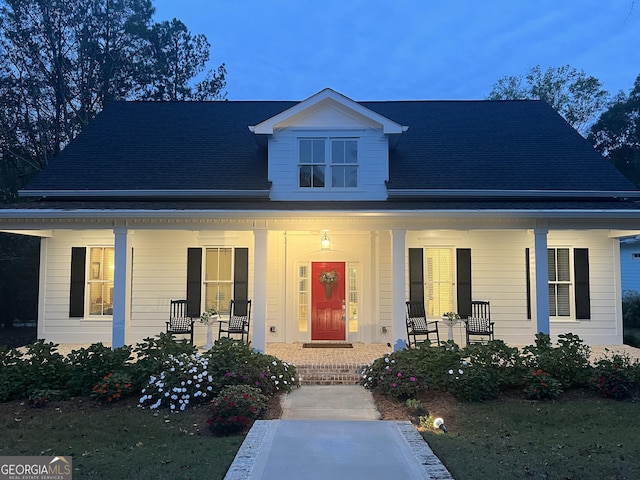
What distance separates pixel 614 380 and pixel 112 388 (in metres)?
7.42

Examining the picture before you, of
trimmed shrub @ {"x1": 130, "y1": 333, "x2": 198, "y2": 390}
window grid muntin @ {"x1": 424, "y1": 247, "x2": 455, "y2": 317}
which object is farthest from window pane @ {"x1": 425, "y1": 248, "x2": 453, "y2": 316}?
trimmed shrub @ {"x1": 130, "y1": 333, "x2": 198, "y2": 390}

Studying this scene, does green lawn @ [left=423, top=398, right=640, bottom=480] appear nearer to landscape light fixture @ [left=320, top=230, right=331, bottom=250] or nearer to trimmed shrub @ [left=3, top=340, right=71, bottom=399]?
landscape light fixture @ [left=320, top=230, right=331, bottom=250]

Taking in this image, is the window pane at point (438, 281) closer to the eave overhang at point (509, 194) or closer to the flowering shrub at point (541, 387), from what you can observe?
the eave overhang at point (509, 194)

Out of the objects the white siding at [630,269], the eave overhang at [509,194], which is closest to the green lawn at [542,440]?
the eave overhang at [509,194]

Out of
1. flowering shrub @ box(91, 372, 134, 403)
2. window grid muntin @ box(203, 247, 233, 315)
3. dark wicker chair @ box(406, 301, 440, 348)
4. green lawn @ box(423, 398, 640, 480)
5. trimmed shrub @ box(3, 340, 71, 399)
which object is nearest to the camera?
green lawn @ box(423, 398, 640, 480)

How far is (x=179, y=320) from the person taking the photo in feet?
33.1

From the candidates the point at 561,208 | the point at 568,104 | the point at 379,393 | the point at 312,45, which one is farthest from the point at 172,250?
the point at 312,45

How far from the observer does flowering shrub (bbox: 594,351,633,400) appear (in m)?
6.62

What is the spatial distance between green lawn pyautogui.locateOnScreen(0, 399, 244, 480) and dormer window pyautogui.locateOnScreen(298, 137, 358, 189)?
18.7 feet

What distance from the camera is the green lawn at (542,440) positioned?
167 inches

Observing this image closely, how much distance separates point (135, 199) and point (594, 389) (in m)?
9.75

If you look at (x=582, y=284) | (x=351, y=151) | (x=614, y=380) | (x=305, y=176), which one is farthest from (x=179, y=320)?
(x=582, y=284)

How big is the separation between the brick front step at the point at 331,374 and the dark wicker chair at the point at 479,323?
3065 mm

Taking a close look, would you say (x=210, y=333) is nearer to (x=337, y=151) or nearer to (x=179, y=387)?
(x=179, y=387)
